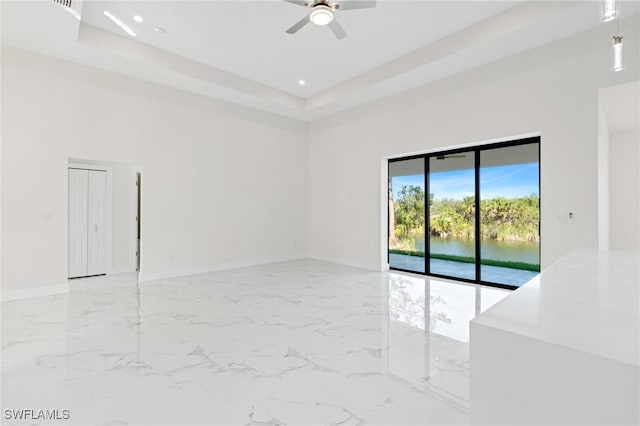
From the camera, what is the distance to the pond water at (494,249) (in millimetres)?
4727

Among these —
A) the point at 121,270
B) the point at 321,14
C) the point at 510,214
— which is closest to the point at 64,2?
the point at 321,14

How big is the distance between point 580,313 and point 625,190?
6271 mm

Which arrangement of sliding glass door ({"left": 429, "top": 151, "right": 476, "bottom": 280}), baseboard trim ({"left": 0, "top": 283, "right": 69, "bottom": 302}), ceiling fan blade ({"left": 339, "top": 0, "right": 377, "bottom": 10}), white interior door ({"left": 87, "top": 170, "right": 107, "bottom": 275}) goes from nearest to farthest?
ceiling fan blade ({"left": 339, "top": 0, "right": 377, "bottom": 10}) → baseboard trim ({"left": 0, "top": 283, "right": 69, "bottom": 302}) → sliding glass door ({"left": 429, "top": 151, "right": 476, "bottom": 280}) → white interior door ({"left": 87, "top": 170, "right": 107, "bottom": 275})

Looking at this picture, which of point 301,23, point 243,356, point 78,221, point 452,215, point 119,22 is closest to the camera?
point 243,356

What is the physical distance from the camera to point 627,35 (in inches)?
141

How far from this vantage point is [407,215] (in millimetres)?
6148

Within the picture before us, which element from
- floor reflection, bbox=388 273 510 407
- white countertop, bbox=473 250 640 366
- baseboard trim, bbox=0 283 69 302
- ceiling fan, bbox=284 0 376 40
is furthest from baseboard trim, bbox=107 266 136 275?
white countertop, bbox=473 250 640 366

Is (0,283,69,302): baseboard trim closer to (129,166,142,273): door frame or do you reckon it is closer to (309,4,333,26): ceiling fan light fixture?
(129,166,142,273): door frame

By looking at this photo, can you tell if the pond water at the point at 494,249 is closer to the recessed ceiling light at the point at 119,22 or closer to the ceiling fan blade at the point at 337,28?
the ceiling fan blade at the point at 337,28

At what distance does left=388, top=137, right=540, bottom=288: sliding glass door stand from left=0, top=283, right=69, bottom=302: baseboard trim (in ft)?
18.2

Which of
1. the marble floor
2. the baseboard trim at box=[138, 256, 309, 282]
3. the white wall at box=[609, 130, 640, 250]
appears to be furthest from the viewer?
the baseboard trim at box=[138, 256, 309, 282]

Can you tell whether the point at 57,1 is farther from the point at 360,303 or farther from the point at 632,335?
the point at 632,335

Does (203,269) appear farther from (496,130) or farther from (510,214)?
(496,130)

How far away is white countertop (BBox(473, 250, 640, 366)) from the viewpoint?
606 mm
